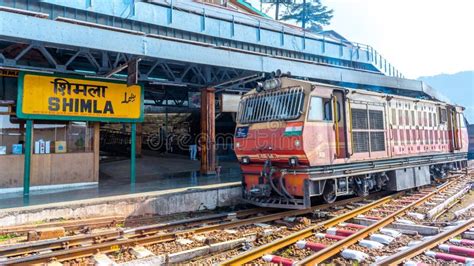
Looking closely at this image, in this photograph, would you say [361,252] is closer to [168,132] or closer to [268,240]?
[268,240]

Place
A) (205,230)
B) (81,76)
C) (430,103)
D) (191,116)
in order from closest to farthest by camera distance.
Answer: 1. (205,230)
2. (81,76)
3. (430,103)
4. (191,116)

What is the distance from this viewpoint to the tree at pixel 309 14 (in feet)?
106

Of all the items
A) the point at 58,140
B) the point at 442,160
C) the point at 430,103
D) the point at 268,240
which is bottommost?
the point at 268,240

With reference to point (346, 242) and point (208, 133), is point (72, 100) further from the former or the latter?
point (346, 242)

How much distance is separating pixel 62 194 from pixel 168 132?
50.9 ft

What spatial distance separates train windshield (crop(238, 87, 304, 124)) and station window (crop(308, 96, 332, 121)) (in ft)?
0.85

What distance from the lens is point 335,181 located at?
805cm

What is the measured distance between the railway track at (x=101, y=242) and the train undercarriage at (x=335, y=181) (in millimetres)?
581

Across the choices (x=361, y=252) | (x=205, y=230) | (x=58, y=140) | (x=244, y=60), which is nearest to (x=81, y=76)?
(x=58, y=140)

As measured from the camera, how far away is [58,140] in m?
10.9

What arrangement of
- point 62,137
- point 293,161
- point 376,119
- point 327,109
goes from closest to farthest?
point 293,161 < point 327,109 < point 376,119 < point 62,137

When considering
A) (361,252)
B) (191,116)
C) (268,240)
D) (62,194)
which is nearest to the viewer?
(361,252)

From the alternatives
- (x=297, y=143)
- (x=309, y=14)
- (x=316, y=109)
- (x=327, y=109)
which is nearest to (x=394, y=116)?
(x=327, y=109)

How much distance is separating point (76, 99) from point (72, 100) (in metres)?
0.12
